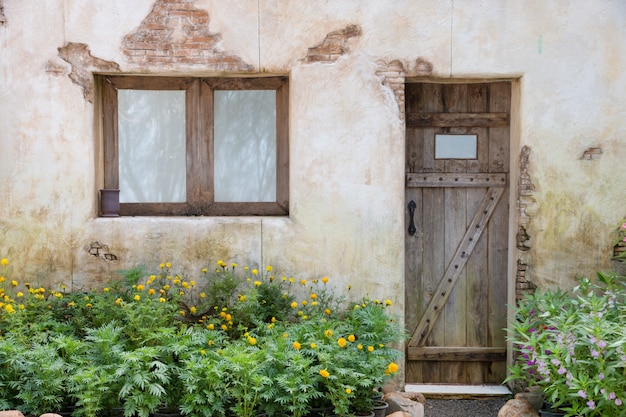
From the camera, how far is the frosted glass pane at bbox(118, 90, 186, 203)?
6953 mm

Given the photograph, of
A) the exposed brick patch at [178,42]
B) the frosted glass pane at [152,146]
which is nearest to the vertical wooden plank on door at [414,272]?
the exposed brick patch at [178,42]

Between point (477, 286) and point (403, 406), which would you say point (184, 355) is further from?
point (477, 286)

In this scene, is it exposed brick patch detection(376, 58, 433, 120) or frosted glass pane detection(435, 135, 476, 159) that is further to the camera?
frosted glass pane detection(435, 135, 476, 159)

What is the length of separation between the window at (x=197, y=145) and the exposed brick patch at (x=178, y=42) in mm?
331

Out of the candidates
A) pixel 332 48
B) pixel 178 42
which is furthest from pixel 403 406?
pixel 178 42

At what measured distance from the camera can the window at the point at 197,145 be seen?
693 cm

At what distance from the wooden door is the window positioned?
1267 millimetres

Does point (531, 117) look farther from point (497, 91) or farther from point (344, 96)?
→ point (344, 96)

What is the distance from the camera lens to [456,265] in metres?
6.92

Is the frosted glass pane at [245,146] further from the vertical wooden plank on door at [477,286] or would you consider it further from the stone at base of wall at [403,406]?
the stone at base of wall at [403,406]

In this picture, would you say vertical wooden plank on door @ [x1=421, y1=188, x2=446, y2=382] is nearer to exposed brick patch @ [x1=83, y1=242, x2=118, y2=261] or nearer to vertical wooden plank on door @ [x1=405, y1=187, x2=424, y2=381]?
vertical wooden plank on door @ [x1=405, y1=187, x2=424, y2=381]

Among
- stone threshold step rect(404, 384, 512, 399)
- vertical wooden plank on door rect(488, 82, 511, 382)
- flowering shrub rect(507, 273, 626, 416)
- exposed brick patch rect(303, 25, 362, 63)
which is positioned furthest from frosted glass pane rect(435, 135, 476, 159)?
stone threshold step rect(404, 384, 512, 399)

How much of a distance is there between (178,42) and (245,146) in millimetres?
1124

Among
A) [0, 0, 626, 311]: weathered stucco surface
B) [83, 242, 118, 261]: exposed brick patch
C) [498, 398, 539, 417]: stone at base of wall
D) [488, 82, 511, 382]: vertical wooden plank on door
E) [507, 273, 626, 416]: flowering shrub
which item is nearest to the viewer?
[507, 273, 626, 416]: flowering shrub
